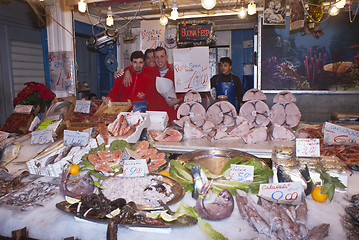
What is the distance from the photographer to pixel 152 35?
6.46m

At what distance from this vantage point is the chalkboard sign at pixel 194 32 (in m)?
4.24

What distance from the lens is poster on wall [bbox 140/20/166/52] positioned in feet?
21.0

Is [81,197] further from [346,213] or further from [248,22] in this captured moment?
[248,22]

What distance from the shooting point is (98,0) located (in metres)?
4.65

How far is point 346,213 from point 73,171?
2111 millimetres

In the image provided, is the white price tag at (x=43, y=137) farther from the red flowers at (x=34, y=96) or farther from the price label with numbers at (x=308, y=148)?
the price label with numbers at (x=308, y=148)

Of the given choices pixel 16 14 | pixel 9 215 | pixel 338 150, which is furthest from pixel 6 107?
pixel 338 150

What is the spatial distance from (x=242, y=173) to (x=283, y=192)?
0.35 metres

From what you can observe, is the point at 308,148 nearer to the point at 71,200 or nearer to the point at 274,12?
the point at 71,200

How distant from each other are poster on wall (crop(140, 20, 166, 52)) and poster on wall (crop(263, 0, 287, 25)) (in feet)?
10.1

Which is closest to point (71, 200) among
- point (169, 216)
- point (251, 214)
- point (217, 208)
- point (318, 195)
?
point (169, 216)

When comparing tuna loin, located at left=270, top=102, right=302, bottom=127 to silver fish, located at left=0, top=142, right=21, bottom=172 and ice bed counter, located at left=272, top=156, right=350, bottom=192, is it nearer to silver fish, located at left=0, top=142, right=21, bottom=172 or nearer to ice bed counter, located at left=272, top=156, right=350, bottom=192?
ice bed counter, located at left=272, top=156, right=350, bottom=192

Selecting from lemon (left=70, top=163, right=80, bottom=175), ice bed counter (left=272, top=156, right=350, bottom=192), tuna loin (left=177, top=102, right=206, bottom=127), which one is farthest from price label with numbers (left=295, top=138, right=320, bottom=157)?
lemon (left=70, top=163, right=80, bottom=175)

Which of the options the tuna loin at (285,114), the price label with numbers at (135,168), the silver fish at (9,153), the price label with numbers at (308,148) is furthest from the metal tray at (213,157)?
the silver fish at (9,153)
